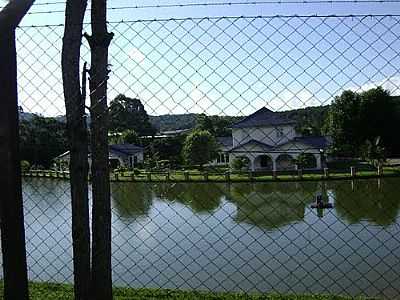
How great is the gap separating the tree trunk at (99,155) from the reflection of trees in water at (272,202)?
324 inches

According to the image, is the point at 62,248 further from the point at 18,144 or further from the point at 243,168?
the point at 243,168

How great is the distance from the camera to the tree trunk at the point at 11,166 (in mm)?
1895

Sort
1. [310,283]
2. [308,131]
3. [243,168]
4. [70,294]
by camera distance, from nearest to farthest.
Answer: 1. [70,294]
2. [310,283]
3. [243,168]
4. [308,131]

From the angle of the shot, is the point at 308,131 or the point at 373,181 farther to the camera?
the point at 308,131

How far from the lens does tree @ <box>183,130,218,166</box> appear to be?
2708 cm

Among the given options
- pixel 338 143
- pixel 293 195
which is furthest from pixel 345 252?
pixel 338 143

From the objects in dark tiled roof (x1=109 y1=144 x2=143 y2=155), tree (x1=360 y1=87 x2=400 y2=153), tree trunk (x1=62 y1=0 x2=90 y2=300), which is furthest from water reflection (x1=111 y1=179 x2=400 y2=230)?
tree (x1=360 y1=87 x2=400 y2=153)

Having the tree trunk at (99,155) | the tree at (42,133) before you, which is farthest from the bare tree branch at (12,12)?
the tree at (42,133)

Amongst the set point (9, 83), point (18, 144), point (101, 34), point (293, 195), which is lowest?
point (293, 195)

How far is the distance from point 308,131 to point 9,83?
1676 inches

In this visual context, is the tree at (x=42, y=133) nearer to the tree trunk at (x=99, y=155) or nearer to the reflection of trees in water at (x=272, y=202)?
the tree trunk at (x=99, y=155)

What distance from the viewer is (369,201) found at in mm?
14586

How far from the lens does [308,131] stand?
43.2 meters

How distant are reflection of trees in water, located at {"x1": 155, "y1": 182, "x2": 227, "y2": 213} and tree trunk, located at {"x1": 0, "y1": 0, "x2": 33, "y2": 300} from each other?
413 inches
